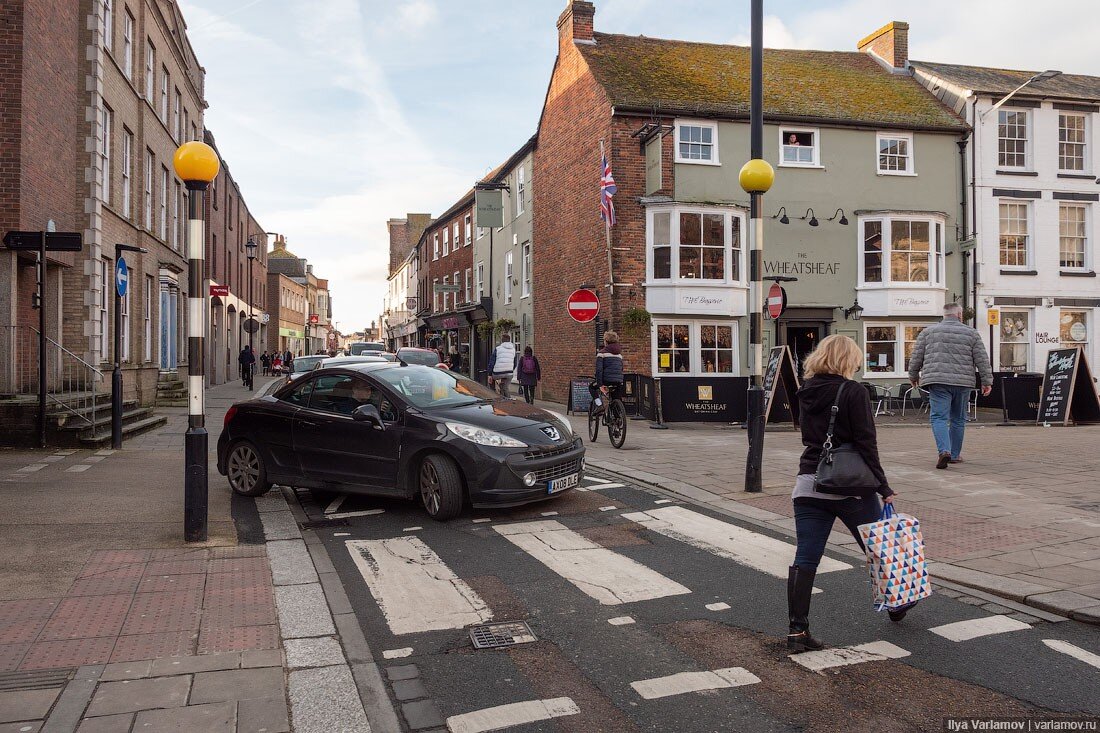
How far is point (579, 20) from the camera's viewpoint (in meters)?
23.3

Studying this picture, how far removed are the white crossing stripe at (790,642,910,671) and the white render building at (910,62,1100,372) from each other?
2182 centimetres

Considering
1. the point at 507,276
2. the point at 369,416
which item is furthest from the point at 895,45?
the point at 369,416

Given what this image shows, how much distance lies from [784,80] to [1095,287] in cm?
1102

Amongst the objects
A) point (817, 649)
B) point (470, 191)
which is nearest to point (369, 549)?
point (817, 649)

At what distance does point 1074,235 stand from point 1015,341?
3781mm

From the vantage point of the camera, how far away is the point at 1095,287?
23.9 metres

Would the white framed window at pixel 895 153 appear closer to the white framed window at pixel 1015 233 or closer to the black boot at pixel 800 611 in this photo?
the white framed window at pixel 1015 233

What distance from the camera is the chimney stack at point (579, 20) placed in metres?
23.2

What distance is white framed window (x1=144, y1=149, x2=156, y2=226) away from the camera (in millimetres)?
19856

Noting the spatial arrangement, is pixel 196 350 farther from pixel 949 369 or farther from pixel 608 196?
pixel 608 196

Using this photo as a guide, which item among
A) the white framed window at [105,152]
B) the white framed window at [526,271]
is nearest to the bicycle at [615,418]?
the white framed window at [105,152]

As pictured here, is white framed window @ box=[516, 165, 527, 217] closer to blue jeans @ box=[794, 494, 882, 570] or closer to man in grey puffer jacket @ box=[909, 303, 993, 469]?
man in grey puffer jacket @ box=[909, 303, 993, 469]

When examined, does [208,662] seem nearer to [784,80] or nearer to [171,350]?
[171,350]

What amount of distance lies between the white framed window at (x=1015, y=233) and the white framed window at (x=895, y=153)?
3219 millimetres
